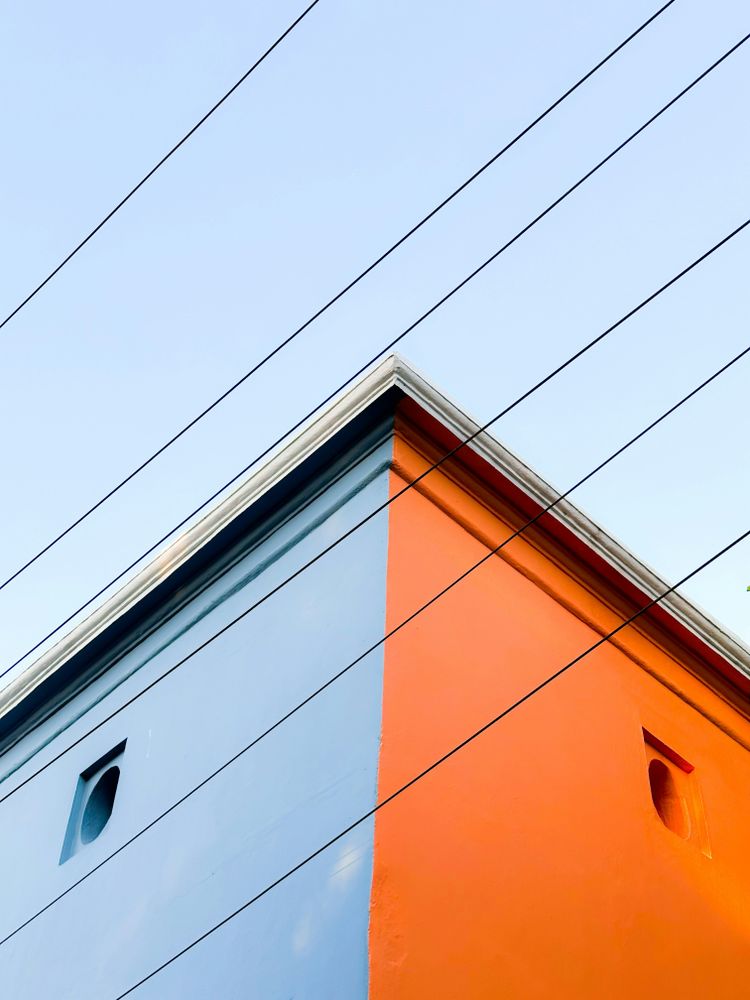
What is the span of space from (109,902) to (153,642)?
1.83 meters

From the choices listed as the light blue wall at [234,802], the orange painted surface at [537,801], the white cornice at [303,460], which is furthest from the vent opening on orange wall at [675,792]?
the light blue wall at [234,802]

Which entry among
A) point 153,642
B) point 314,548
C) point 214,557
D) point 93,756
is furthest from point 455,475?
point 93,756

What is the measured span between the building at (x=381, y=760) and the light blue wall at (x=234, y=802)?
2cm

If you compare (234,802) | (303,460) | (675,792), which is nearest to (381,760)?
(234,802)

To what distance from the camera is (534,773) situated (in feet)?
23.7

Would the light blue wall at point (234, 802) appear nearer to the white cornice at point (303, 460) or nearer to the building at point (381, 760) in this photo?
the building at point (381, 760)

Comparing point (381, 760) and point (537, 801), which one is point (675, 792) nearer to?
point (537, 801)

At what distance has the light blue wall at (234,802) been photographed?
6.17 m

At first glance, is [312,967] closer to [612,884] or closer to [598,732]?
[612,884]

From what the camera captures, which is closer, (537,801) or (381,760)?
(381,760)

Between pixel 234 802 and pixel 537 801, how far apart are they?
156cm

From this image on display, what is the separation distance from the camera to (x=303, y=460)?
8.13m

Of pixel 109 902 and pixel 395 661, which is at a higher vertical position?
pixel 395 661

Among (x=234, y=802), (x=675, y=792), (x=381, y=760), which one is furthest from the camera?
(x=675, y=792)
